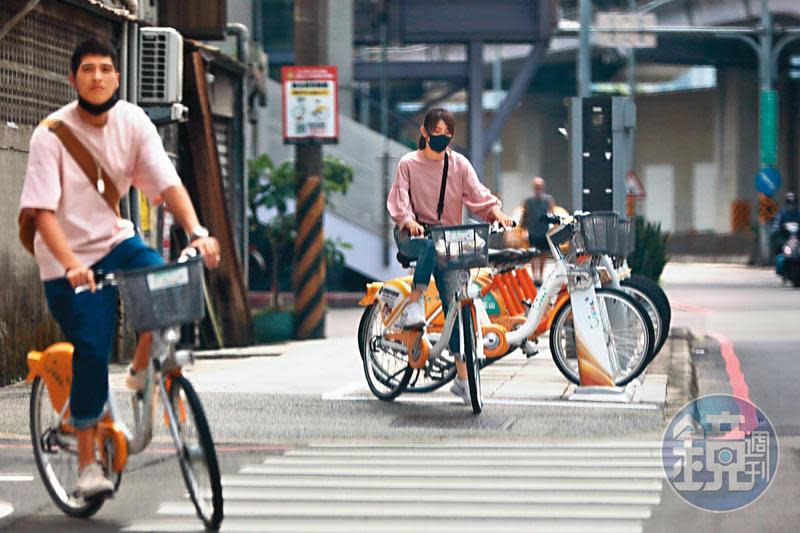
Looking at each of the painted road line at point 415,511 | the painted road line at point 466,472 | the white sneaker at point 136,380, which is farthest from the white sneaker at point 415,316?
the white sneaker at point 136,380

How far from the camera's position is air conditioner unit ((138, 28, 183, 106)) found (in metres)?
14.6

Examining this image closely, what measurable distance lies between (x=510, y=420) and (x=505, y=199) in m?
65.8

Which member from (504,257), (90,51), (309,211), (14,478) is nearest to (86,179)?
(90,51)

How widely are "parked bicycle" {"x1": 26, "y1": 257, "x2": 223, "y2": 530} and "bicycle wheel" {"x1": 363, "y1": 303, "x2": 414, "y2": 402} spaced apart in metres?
3.92

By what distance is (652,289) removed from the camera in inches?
488

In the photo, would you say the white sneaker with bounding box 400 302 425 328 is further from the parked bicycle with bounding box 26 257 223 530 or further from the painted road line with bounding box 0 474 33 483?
the parked bicycle with bounding box 26 257 223 530

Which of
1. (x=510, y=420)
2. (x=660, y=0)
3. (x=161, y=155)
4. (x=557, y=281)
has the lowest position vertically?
(x=510, y=420)

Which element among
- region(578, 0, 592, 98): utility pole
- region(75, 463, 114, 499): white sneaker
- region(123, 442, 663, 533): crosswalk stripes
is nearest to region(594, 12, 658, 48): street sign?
region(578, 0, 592, 98): utility pole

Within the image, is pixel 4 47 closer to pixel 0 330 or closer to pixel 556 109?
pixel 0 330

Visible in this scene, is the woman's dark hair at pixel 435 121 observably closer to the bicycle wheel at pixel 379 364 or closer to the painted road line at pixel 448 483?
the bicycle wheel at pixel 379 364

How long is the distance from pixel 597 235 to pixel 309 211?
27.9 feet

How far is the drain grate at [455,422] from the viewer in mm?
9688

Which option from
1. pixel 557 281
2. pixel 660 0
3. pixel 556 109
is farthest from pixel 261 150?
pixel 556 109

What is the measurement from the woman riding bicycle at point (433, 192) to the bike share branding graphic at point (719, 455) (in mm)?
1451
